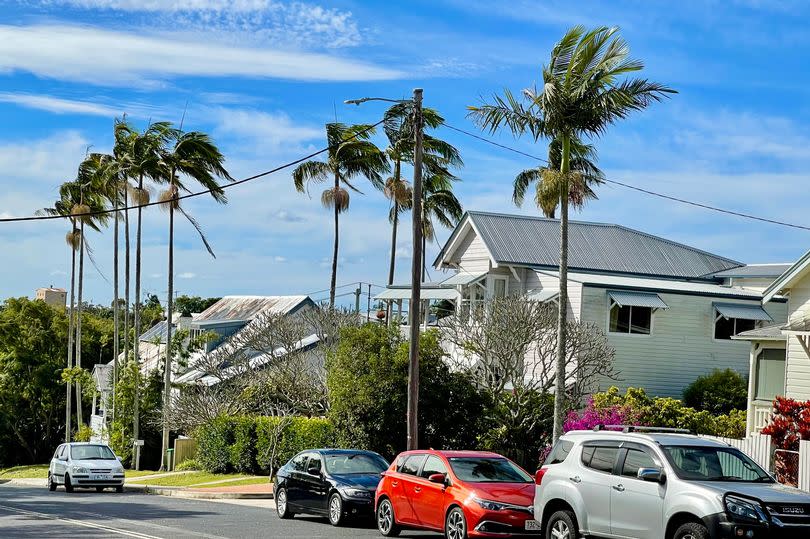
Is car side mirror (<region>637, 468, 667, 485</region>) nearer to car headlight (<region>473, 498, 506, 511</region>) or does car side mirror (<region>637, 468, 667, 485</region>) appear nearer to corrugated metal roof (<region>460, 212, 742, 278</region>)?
car headlight (<region>473, 498, 506, 511</region>)

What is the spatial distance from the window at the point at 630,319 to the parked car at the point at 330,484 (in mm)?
17743

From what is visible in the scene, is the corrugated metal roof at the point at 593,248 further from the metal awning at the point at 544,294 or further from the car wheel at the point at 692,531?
the car wheel at the point at 692,531

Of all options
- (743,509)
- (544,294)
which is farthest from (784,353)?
(743,509)

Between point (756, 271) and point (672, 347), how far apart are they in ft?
21.7

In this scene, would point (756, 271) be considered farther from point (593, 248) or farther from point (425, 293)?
point (425, 293)

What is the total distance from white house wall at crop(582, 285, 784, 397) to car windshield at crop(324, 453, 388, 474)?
16.9m

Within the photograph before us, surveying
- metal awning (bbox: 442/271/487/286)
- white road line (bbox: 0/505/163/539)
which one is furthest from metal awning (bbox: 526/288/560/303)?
white road line (bbox: 0/505/163/539)

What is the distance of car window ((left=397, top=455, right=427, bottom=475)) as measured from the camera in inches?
741

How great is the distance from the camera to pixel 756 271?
43531 mm

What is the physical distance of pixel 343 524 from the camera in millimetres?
20891

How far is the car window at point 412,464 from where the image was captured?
1881cm

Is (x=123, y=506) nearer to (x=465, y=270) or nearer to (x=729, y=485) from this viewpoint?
(x=729, y=485)

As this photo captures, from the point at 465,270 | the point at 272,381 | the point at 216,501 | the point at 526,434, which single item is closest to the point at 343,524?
the point at 216,501

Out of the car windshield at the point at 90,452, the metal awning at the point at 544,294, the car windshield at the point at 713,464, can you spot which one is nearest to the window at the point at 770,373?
the metal awning at the point at 544,294
